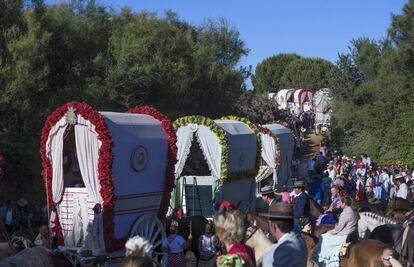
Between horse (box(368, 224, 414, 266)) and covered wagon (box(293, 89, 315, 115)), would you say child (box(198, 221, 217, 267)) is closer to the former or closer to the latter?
horse (box(368, 224, 414, 266))

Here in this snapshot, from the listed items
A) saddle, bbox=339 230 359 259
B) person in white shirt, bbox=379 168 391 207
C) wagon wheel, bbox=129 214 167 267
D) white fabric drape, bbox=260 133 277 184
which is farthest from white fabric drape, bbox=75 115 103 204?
person in white shirt, bbox=379 168 391 207

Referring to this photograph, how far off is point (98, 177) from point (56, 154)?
1085 millimetres

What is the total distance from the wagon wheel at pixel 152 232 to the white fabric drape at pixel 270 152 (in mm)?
11595

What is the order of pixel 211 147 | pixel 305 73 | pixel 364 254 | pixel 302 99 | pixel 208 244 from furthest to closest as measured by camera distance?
1. pixel 305 73
2. pixel 302 99
3. pixel 211 147
4. pixel 208 244
5. pixel 364 254

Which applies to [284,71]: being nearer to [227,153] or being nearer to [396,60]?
[396,60]

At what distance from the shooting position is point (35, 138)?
76.9ft

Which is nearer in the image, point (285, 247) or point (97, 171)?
point (285, 247)

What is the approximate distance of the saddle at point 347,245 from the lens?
399 inches

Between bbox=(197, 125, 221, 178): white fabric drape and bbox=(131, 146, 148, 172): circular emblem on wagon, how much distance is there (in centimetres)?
Answer: 496

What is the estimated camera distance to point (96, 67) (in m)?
29.0

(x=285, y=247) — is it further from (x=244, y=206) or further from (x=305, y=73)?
(x=305, y=73)

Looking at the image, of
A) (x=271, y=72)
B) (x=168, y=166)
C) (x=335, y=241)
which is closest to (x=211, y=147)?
A: (x=168, y=166)

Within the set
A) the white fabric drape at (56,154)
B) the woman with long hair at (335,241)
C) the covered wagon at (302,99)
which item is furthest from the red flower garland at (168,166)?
A: the covered wagon at (302,99)

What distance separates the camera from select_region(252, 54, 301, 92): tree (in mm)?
87812
